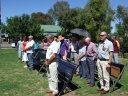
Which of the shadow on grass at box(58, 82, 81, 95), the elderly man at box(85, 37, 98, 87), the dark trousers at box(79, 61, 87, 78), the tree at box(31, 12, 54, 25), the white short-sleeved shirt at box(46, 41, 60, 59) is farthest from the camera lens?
the tree at box(31, 12, 54, 25)

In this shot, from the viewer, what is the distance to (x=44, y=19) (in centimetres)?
8775

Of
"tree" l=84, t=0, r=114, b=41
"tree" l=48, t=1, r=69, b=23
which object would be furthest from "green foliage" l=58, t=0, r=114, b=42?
"tree" l=48, t=1, r=69, b=23

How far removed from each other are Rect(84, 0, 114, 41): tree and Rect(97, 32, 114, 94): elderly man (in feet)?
75.0

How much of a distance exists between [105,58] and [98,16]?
77.5ft

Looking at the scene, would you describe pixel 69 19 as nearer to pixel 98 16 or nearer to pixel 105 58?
pixel 98 16

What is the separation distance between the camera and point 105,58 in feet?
24.4

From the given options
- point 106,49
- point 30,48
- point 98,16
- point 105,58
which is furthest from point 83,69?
point 98,16

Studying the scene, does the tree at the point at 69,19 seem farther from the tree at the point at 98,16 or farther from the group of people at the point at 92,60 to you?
the group of people at the point at 92,60

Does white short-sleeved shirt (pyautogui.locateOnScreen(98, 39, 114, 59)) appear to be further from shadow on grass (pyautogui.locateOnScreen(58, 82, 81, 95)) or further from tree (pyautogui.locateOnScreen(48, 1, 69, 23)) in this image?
tree (pyautogui.locateOnScreen(48, 1, 69, 23))

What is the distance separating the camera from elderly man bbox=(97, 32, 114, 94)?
734cm

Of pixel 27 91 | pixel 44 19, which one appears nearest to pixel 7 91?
pixel 27 91

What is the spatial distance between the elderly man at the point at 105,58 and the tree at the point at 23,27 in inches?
1379

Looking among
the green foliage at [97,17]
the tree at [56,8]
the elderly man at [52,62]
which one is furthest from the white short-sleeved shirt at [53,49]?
the tree at [56,8]

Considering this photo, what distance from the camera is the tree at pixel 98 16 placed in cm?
3019
